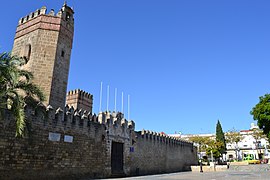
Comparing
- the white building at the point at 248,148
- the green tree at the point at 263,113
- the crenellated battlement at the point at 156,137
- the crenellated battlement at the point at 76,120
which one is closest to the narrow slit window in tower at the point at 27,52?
the crenellated battlement at the point at 76,120

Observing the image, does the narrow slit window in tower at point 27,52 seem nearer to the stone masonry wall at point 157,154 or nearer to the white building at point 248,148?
the stone masonry wall at point 157,154

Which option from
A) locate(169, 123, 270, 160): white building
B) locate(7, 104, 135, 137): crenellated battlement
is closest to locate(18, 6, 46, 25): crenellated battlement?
locate(7, 104, 135, 137): crenellated battlement

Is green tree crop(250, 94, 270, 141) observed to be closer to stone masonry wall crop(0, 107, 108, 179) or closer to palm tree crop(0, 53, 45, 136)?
stone masonry wall crop(0, 107, 108, 179)

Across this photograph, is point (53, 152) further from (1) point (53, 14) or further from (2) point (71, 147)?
(1) point (53, 14)

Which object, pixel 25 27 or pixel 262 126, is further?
pixel 262 126

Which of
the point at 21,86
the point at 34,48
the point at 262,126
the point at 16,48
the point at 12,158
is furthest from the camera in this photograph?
the point at 262,126

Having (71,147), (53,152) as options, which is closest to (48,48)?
(71,147)

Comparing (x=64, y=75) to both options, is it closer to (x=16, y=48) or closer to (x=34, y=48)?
(x=34, y=48)

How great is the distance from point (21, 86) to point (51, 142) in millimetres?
4854

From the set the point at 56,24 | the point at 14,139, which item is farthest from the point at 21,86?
the point at 56,24

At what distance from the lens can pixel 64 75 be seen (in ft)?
71.3

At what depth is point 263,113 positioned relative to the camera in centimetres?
3011

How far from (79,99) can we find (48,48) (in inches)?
471

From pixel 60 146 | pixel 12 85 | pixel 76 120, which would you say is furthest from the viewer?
pixel 76 120
